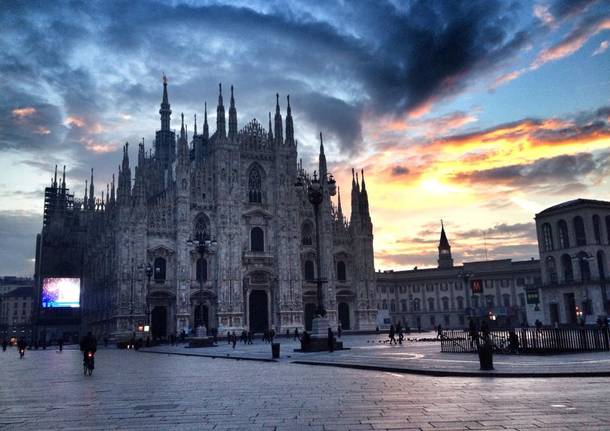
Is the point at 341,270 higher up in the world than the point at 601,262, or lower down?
higher up

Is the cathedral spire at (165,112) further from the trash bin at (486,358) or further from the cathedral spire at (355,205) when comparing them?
the trash bin at (486,358)

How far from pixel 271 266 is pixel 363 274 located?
39.8 ft

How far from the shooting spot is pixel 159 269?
188 feet

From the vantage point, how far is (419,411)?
31.2 feet

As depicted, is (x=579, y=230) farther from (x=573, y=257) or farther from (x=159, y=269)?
(x=159, y=269)

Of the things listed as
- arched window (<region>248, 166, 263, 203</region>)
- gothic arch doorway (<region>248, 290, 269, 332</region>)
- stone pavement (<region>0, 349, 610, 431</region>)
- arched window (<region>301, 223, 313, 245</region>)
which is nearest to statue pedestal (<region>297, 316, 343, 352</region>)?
stone pavement (<region>0, 349, 610, 431</region>)

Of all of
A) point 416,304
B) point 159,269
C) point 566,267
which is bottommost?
point 416,304

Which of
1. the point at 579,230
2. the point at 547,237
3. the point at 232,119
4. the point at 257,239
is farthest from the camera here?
the point at 547,237

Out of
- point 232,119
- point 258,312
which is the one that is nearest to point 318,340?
point 258,312

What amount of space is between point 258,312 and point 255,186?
46.5ft

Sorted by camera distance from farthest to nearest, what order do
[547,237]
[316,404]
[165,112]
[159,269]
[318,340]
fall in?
[165,112] → [547,237] → [159,269] → [318,340] → [316,404]

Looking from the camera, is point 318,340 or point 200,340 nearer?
point 318,340

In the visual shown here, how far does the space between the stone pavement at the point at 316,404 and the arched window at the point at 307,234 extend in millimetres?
50246

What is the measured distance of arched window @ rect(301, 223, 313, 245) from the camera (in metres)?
66.7
